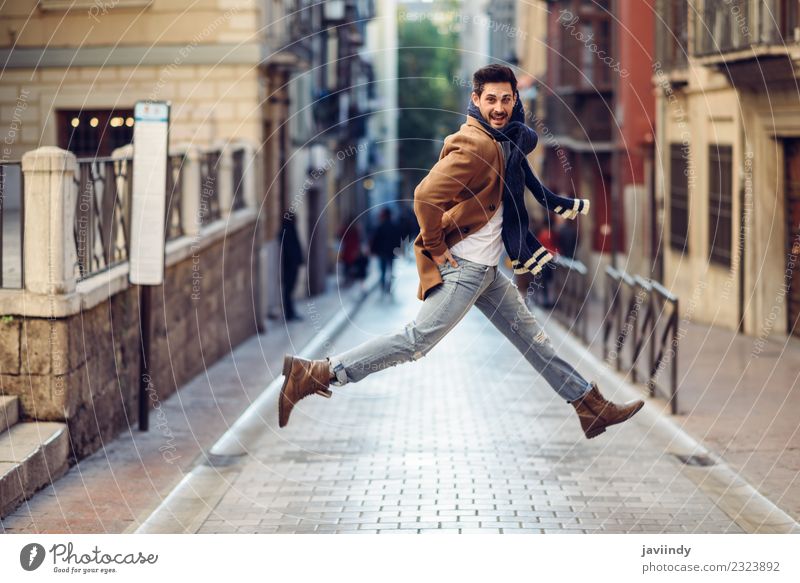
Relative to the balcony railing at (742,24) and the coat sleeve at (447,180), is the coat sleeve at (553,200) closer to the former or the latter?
the coat sleeve at (447,180)

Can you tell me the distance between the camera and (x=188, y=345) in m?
14.1

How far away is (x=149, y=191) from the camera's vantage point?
412 inches

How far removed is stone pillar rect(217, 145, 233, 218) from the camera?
56.2 feet

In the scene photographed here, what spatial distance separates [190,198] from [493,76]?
30.4 feet

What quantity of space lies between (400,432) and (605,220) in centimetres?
2084

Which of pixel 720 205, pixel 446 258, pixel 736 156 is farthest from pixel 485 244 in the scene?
pixel 720 205

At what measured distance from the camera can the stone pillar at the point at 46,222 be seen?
8.95 metres

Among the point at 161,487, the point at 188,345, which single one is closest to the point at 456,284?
the point at 161,487

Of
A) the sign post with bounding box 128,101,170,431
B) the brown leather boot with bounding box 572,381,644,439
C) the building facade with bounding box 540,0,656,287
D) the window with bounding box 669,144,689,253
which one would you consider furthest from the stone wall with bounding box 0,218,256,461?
the building facade with bounding box 540,0,656,287

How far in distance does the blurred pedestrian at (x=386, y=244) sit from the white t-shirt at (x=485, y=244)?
21845mm

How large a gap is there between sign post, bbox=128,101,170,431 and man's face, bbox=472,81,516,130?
15.9ft

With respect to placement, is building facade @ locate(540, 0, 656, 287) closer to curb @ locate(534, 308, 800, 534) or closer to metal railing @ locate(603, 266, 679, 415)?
metal railing @ locate(603, 266, 679, 415)

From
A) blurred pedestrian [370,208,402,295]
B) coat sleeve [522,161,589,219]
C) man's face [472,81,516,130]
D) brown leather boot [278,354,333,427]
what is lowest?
blurred pedestrian [370,208,402,295]
